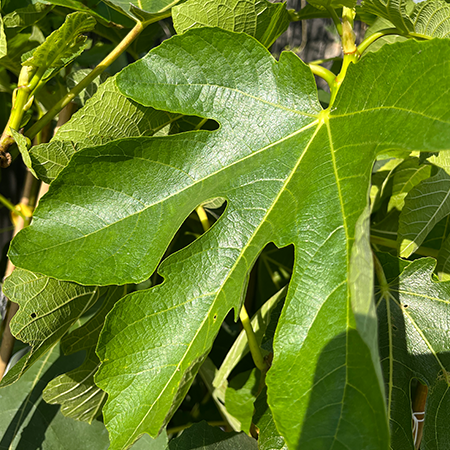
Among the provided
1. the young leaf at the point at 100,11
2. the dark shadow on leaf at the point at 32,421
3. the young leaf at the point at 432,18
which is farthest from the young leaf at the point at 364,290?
the dark shadow on leaf at the point at 32,421

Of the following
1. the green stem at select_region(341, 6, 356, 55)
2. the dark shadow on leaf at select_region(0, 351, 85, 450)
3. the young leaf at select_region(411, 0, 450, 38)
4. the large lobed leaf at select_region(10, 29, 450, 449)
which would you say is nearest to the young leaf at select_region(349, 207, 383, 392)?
the large lobed leaf at select_region(10, 29, 450, 449)

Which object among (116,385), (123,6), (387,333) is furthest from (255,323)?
(123,6)

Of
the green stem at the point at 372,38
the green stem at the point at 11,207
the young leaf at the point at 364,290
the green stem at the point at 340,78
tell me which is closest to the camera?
the young leaf at the point at 364,290

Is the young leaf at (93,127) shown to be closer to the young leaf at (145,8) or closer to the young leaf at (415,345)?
the young leaf at (145,8)

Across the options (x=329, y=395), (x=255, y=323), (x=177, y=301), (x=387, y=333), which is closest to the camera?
(x=329, y=395)

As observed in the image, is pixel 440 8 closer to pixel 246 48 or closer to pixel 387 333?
pixel 246 48

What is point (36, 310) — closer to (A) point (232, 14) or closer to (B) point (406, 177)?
(A) point (232, 14)
